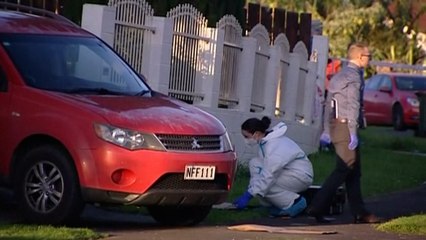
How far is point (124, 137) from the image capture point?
10750 millimetres

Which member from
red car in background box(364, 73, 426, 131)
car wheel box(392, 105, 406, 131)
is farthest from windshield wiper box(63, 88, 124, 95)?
car wheel box(392, 105, 406, 131)

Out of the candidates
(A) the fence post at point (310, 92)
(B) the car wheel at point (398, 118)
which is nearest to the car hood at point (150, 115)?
(A) the fence post at point (310, 92)

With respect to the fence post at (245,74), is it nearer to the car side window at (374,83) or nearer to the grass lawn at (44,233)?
the grass lawn at (44,233)

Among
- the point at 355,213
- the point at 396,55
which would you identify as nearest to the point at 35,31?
the point at 355,213

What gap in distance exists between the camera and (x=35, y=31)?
38.9 ft

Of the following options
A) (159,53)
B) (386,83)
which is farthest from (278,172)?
(386,83)

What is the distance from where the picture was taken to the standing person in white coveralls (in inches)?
505

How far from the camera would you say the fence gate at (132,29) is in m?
15.2

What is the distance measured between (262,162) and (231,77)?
5284 mm

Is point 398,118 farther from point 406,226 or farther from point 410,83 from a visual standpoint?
point 406,226

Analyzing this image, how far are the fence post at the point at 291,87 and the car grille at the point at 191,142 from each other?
366 inches

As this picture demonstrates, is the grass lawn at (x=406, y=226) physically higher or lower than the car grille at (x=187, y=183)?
lower

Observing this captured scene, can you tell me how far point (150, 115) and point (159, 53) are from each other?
4930 mm

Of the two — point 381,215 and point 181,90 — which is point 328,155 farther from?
point 381,215
